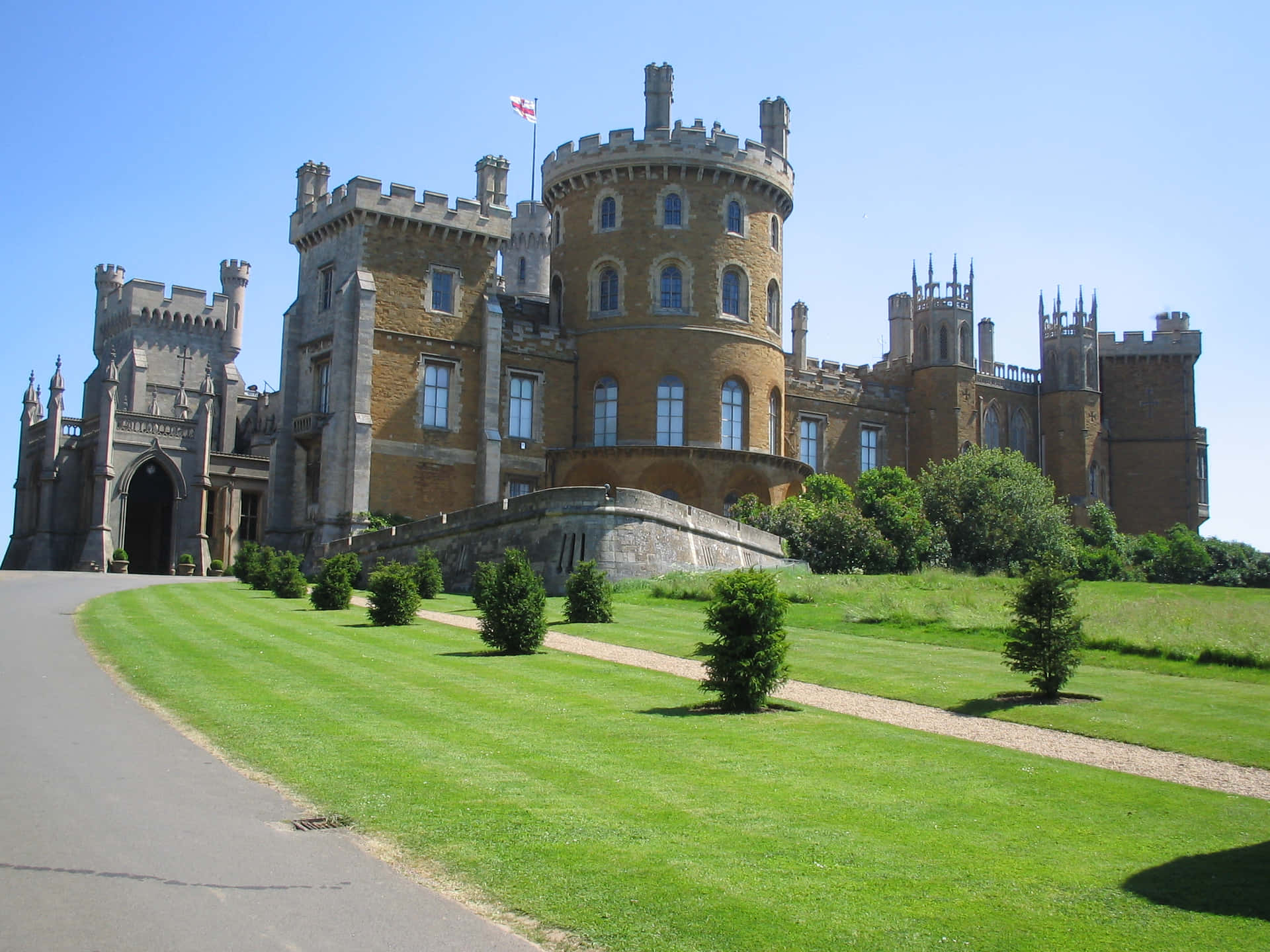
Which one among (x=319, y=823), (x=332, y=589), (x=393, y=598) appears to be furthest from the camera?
(x=332, y=589)

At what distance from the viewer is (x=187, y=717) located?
11734mm

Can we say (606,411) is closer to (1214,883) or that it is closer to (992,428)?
(992,428)

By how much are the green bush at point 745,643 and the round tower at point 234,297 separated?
58463mm

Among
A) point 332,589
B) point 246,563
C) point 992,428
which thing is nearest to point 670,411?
point 246,563

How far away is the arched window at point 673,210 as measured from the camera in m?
44.8

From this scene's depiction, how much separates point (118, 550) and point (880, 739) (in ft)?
139

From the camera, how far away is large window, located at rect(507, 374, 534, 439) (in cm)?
4372

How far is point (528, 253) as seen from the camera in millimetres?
68375

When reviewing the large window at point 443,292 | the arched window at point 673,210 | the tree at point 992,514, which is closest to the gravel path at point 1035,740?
the tree at point 992,514

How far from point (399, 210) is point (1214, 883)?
125 feet

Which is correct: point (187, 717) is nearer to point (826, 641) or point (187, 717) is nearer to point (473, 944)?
point (473, 944)

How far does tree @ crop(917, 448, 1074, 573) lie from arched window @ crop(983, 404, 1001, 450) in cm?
1239

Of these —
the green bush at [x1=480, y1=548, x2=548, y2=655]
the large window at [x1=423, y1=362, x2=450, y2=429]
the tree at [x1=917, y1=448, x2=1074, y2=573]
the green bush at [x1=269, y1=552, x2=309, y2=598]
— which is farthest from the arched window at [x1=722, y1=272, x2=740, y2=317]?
the green bush at [x1=480, y1=548, x2=548, y2=655]

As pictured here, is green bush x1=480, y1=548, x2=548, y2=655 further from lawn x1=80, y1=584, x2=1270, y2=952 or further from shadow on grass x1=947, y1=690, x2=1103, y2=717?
shadow on grass x1=947, y1=690, x2=1103, y2=717
